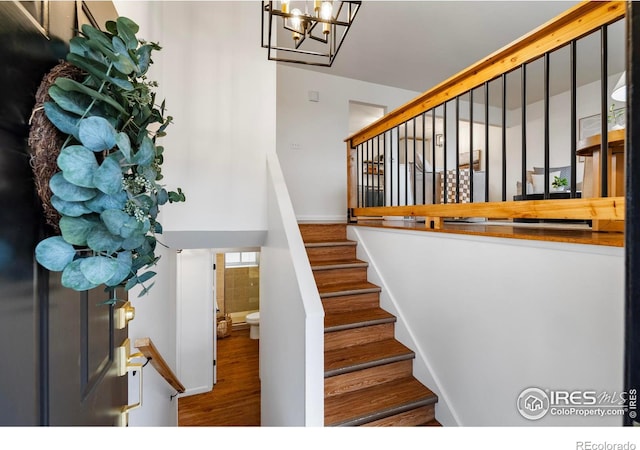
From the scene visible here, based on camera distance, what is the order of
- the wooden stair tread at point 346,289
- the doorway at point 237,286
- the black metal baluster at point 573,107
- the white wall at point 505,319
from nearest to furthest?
the white wall at point 505,319 → the black metal baluster at point 573,107 → the wooden stair tread at point 346,289 → the doorway at point 237,286

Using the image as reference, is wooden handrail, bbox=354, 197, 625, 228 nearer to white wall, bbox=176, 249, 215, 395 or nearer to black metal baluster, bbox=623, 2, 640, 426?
black metal baluster, bbox=623, 2, 640, 426

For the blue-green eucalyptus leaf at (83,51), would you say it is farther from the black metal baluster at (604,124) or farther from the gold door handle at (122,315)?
the black metal baluster at (604,124)

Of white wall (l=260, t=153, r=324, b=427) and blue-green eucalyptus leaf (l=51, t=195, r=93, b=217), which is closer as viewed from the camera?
blue-green eucalyptus leaf (l=51, t=195, r=93, b=217)

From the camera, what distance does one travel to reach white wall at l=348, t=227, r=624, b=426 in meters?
1.09

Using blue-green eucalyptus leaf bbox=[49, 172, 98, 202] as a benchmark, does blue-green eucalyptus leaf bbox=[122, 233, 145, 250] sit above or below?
below

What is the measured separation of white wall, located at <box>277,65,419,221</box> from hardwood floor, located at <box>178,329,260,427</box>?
8.69 feet

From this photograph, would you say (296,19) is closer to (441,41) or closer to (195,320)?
(441,41)

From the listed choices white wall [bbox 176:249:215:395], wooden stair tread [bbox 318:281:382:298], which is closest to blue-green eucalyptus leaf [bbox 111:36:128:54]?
wooden stair tread [bbox 318:281:382:298]

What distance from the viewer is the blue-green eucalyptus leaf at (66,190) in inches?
20.2

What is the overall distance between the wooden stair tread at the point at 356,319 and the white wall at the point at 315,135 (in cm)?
241

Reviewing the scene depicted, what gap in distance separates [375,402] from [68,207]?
6.36 feet

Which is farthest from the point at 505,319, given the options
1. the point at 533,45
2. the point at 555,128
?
the point at 555,128

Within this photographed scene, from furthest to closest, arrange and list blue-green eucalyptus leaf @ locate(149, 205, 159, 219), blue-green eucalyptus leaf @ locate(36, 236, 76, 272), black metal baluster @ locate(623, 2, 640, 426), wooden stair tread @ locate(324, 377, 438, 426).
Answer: wooden stair tread @ locate(324, 377, 438, 426) → blue-green eucalyptus leaf @ locate(149, 205, 159, 219) → blue-green eucalyptus leaf @ locate(36, 236, 76, 272) → black metal baluster @ locate(623, 2, 640, 426)

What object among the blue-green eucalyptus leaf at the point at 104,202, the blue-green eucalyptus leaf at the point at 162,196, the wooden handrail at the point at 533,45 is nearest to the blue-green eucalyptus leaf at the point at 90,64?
the blue-green eucalyptus leaf at the point at 104,202
